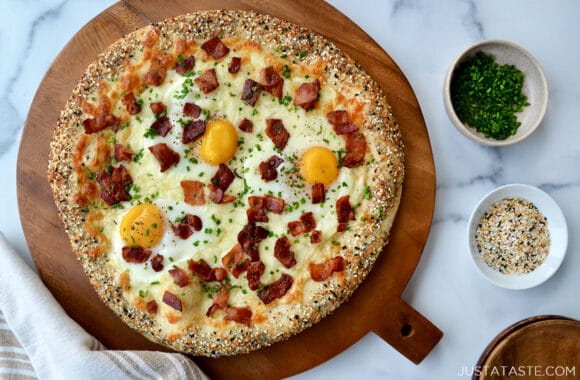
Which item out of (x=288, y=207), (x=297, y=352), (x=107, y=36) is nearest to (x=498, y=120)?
(x=288, y=207)

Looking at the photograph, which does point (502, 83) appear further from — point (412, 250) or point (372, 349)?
point (372, 349)

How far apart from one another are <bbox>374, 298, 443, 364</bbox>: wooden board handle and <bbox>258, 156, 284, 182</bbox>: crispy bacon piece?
1.31m

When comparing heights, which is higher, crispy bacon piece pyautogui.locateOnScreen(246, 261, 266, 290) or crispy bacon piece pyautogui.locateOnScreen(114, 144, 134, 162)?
crispy bacon piece pyautogui.locateOnScreen(114, 144, 134, 162)

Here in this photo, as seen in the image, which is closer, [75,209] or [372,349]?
[75,209]

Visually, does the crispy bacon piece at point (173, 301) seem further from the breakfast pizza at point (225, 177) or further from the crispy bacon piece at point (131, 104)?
the crispy bacon piece at point (131, 104)

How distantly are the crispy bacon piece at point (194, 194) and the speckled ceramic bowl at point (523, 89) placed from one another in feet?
6.41

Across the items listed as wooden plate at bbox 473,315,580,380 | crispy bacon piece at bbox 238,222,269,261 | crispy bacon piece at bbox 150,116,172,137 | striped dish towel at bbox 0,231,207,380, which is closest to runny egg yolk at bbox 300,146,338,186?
crispy bacon piece at bbox 238,222,269,261

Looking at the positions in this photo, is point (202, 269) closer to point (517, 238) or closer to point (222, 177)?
point (222, 177)

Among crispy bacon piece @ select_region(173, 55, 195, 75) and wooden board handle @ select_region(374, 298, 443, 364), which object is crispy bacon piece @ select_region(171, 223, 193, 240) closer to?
crispy bacon piece @ select_region(173, 55, 195, 75)

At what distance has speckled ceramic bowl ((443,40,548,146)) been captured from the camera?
13.8 ft

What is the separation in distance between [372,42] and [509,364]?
265 cm

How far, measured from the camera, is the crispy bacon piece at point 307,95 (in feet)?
13.2

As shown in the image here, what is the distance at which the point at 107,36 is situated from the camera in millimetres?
4316

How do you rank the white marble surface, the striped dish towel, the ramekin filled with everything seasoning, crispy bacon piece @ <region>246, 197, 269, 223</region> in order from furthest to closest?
the white marble surface < the ramekin filled with everything seasoning < crispy bacon piece @ <region>246, 197, 269, 223</region> < the striped dish towel
